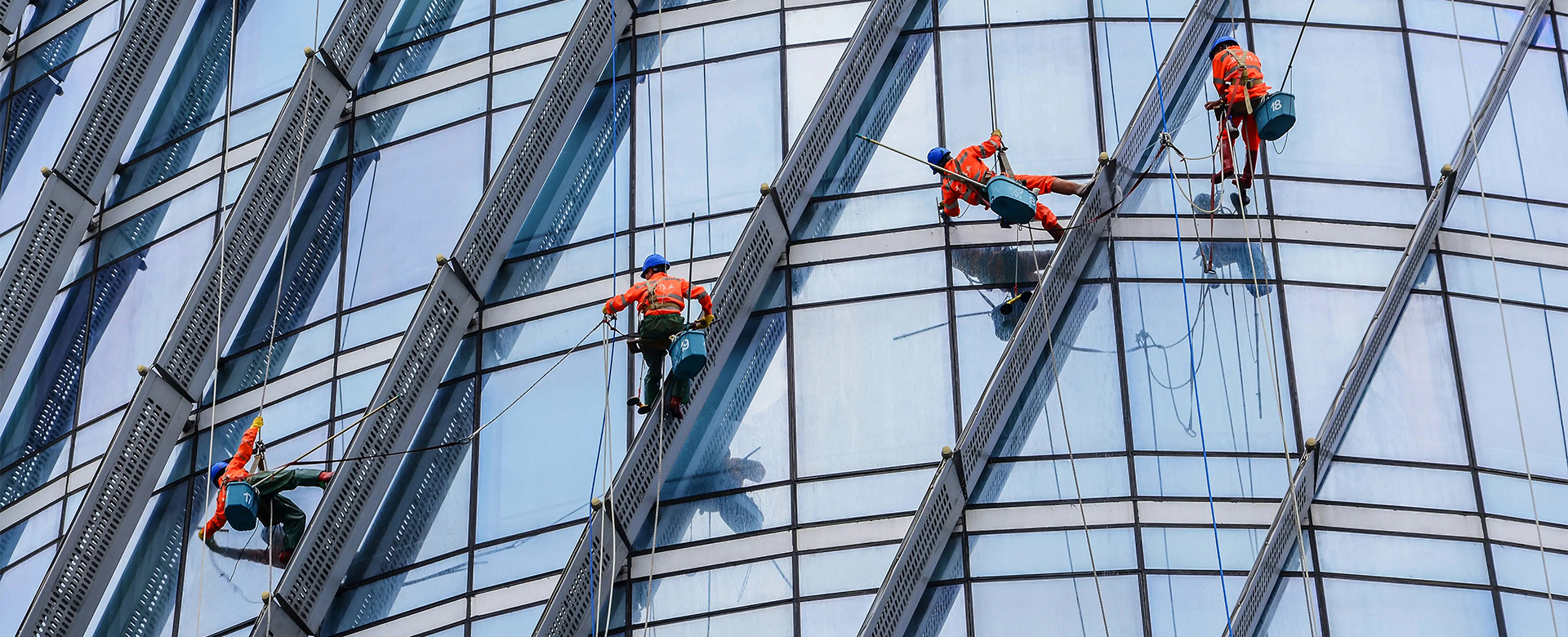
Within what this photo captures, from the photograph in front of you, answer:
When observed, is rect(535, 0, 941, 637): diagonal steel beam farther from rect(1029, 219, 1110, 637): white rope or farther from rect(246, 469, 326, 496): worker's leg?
rect(246, 469, 326, 496): worker's leg

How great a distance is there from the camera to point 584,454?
76.5 feet

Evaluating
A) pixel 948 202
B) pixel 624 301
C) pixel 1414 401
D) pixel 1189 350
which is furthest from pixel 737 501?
pixel 1414 401

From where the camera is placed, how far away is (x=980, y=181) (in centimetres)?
2272

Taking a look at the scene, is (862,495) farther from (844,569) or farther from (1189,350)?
(1189,350)

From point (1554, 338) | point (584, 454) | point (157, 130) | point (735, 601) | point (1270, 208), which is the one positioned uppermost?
point (157, 130)

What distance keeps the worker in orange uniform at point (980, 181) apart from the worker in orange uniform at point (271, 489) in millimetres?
7868

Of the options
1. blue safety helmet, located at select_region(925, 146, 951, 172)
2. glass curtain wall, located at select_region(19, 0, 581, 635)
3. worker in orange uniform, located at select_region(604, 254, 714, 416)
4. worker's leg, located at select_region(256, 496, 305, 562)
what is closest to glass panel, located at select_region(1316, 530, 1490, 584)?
blue safety helmet, located at select_region(925, 146, 951, 172)

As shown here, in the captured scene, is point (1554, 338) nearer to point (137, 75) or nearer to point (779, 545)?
point (779, 545)

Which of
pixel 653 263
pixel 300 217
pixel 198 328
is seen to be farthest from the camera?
pixel 300 217

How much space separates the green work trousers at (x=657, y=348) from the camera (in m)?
21.6

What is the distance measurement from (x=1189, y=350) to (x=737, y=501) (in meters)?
5.43

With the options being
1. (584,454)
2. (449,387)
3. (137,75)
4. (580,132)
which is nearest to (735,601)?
(584,454)

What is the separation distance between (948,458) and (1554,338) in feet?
24.0

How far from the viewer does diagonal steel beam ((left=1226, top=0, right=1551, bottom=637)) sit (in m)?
21.3
